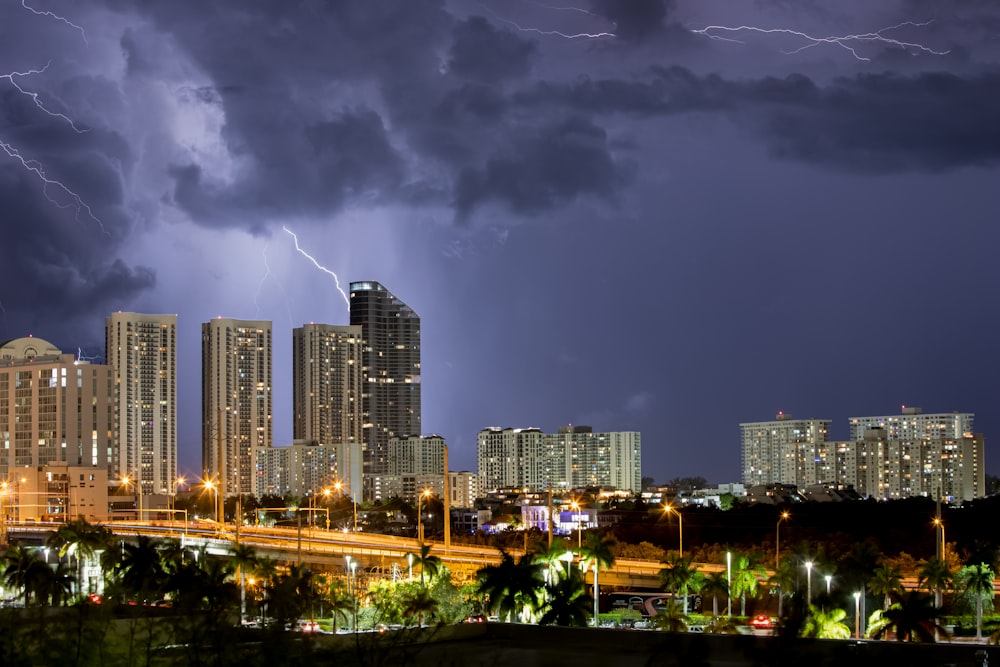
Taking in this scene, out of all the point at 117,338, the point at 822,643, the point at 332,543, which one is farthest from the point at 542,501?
the point at 822,643

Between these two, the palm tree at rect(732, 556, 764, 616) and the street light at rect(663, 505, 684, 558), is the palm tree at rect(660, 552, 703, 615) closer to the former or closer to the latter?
the palm tree at rect(732, 556, 764, 616)

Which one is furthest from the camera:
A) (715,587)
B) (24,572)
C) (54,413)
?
(54,413)

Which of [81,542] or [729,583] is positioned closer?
[81,542]

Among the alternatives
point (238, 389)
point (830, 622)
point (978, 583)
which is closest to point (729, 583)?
point (978, 583)

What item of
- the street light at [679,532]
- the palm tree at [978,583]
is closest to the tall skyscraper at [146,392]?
the street light at [679,532]

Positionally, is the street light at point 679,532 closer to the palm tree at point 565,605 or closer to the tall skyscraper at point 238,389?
the palm tree at point 565,605

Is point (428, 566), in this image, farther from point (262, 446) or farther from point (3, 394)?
point (262, 446)

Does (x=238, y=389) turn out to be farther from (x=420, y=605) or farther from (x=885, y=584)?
(x=420, y=605)

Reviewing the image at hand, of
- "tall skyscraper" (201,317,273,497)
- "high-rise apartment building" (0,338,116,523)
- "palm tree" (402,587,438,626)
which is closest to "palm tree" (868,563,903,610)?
"palm tree" (402,587,438,626)
